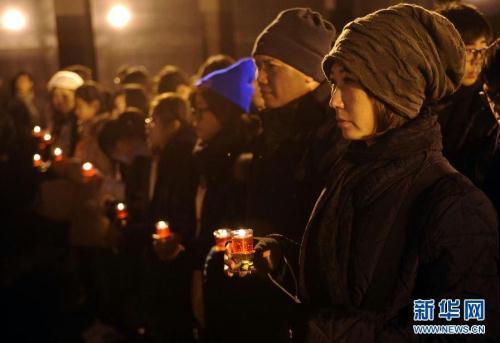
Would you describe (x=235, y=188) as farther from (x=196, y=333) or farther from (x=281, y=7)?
(x=281, y=7)

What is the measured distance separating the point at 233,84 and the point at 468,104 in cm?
157

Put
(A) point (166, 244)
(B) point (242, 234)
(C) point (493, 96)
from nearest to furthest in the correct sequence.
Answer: (B) point (242, 234) → (C) point (493, 96) → (A) point (166, 244)

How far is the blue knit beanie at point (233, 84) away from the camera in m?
4.25

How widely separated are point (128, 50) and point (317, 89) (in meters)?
14.6

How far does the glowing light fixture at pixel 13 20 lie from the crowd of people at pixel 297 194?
37.7ft

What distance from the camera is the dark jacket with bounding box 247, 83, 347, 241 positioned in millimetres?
2854

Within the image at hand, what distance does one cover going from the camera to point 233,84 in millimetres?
4309

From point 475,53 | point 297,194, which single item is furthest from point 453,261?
point 475,53

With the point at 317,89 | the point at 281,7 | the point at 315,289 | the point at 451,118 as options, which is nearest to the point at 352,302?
the point at 315,289

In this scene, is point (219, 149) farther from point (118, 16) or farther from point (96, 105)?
point (118, 16)

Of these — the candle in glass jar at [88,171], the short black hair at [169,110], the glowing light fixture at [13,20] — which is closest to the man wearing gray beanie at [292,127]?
the short black hair at [169,110]

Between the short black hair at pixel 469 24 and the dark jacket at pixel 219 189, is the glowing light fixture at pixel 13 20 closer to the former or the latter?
the dark jacket at pixel 219 189

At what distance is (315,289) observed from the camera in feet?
6.98

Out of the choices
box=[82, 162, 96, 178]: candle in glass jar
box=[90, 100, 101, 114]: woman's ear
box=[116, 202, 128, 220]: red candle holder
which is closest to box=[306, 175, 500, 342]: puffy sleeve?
box=[116, 202, 128, 220]: red candle holder
